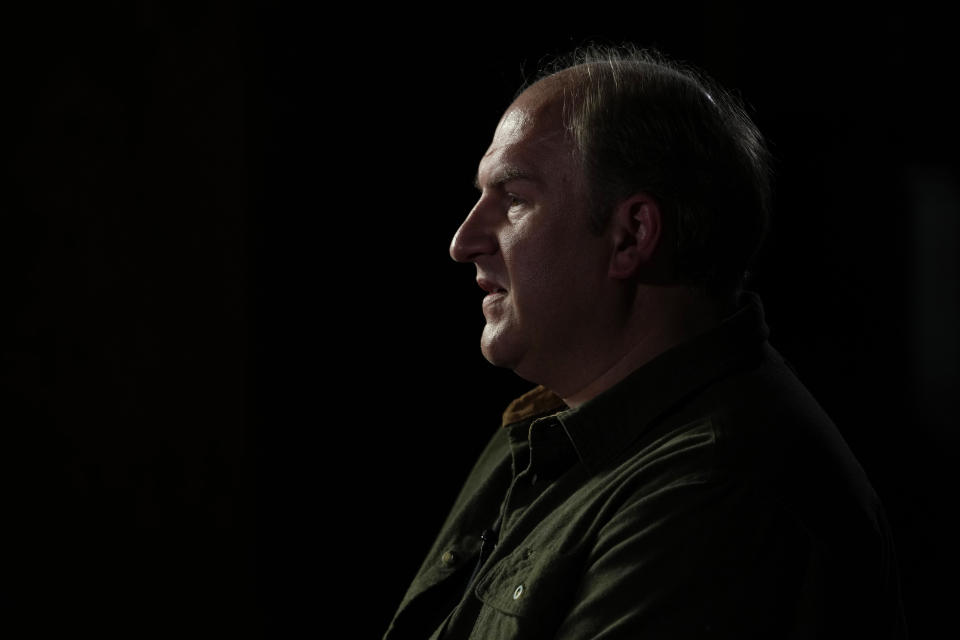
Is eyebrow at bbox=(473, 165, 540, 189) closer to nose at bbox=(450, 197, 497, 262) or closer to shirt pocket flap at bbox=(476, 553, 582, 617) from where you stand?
nose at bbox=(450, 197, 497, 262)

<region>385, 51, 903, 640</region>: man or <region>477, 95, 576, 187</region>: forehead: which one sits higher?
<region>477, 95, 576, 187</region>: forehead

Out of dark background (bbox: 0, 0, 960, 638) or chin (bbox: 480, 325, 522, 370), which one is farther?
dark background (bbox: 0, 0, 960, 638)

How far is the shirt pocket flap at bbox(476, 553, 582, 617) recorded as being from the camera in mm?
992

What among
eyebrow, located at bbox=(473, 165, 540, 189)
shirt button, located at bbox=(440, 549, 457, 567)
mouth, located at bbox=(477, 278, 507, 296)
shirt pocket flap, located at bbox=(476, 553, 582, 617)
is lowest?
shirt button, located at bbox=(440, 549, 457, 567)

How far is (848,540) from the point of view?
951 millimetres

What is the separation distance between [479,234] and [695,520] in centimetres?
51

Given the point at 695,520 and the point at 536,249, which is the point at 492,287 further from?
the point at 695,520

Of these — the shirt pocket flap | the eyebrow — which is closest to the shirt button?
the shirt pocket flap

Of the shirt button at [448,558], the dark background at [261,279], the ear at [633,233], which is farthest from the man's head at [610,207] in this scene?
the dark background at [261,279]

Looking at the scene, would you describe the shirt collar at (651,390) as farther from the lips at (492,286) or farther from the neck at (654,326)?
the lips at (492,286)

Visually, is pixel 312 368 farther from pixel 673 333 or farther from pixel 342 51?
pixel 673 333

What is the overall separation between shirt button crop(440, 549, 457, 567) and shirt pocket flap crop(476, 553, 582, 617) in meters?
0.25

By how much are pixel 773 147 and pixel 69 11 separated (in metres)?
1.60

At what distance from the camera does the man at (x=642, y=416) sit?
36.2 inches
